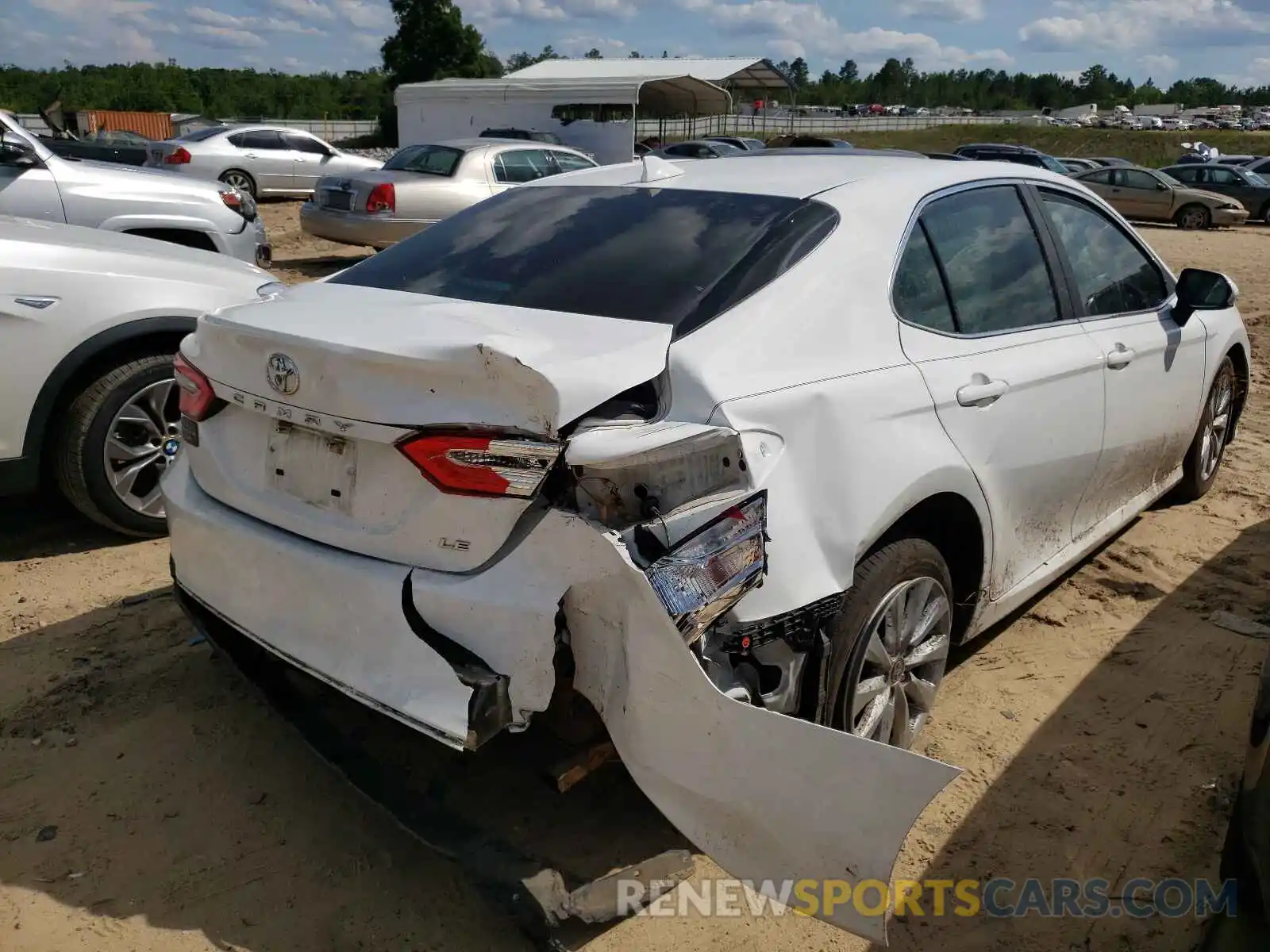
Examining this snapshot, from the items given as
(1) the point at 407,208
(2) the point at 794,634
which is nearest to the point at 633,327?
(2) the point at 794,634

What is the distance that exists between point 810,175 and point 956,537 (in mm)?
1188

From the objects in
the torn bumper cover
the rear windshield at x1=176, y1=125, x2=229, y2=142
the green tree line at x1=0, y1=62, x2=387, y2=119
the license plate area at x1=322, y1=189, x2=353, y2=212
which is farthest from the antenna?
the green tree line at x1=0, y1=62, x2=387, y2=119

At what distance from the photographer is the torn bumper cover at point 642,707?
200cm

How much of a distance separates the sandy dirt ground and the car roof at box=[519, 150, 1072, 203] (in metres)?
1.67

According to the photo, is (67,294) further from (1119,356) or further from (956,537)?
(1119,356)

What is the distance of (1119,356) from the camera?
361cm

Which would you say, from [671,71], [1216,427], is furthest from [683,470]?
[671,71]

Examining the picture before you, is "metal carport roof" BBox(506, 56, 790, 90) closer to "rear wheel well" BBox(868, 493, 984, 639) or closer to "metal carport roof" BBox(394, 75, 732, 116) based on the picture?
"metal carport roof" BBox(394, 75, 732, 116)

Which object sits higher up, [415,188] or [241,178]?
[415,188]

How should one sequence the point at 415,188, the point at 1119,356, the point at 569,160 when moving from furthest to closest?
1. the point at 569,160
2. the point at 415,188
3. the point at 1119,356

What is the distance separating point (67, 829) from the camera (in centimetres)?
269

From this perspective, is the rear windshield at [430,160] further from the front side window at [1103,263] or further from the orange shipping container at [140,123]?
the orange shipping container at [140,123]

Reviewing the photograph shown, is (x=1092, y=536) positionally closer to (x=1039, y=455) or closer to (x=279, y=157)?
(x=1039, y=455)

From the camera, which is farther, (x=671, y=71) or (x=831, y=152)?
(x=671, y=71)
